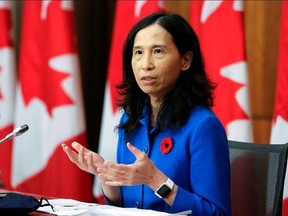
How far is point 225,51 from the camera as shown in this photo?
3186 mm

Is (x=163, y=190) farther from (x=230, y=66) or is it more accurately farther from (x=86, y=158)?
(x=230, y=66)

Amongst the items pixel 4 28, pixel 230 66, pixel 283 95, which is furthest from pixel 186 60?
pixel 4 28

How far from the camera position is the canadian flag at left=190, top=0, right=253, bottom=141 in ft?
10.3

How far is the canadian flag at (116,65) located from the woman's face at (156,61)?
5.04 ft

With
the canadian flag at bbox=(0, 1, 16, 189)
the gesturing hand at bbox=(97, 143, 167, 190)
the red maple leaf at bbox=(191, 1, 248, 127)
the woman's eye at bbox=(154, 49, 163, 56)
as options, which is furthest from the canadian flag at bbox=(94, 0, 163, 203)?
the gesturing hand at bbox=(97, 143, 167, 190)

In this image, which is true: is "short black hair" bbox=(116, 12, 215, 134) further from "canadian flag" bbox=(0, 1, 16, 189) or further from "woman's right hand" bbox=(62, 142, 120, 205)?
"canadian flag" bbox=(0, 1, 16, 189)

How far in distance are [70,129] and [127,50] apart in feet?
5.88

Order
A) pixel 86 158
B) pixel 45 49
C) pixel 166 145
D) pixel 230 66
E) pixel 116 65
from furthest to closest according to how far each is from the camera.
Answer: pixel 45 49 → pixel 116 65 → pixel 230 66 → pixel 166 145 → pixel 86 158

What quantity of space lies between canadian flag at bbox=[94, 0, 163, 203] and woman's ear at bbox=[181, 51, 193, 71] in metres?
1.51

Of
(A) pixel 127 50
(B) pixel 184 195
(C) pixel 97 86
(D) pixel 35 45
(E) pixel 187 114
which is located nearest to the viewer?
(B) pixel 184 195

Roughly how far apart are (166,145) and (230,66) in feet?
4.50

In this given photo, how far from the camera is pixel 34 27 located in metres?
3.83

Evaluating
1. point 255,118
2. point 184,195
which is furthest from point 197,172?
point 255,118

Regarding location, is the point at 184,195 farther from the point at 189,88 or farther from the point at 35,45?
the point at 35,45
